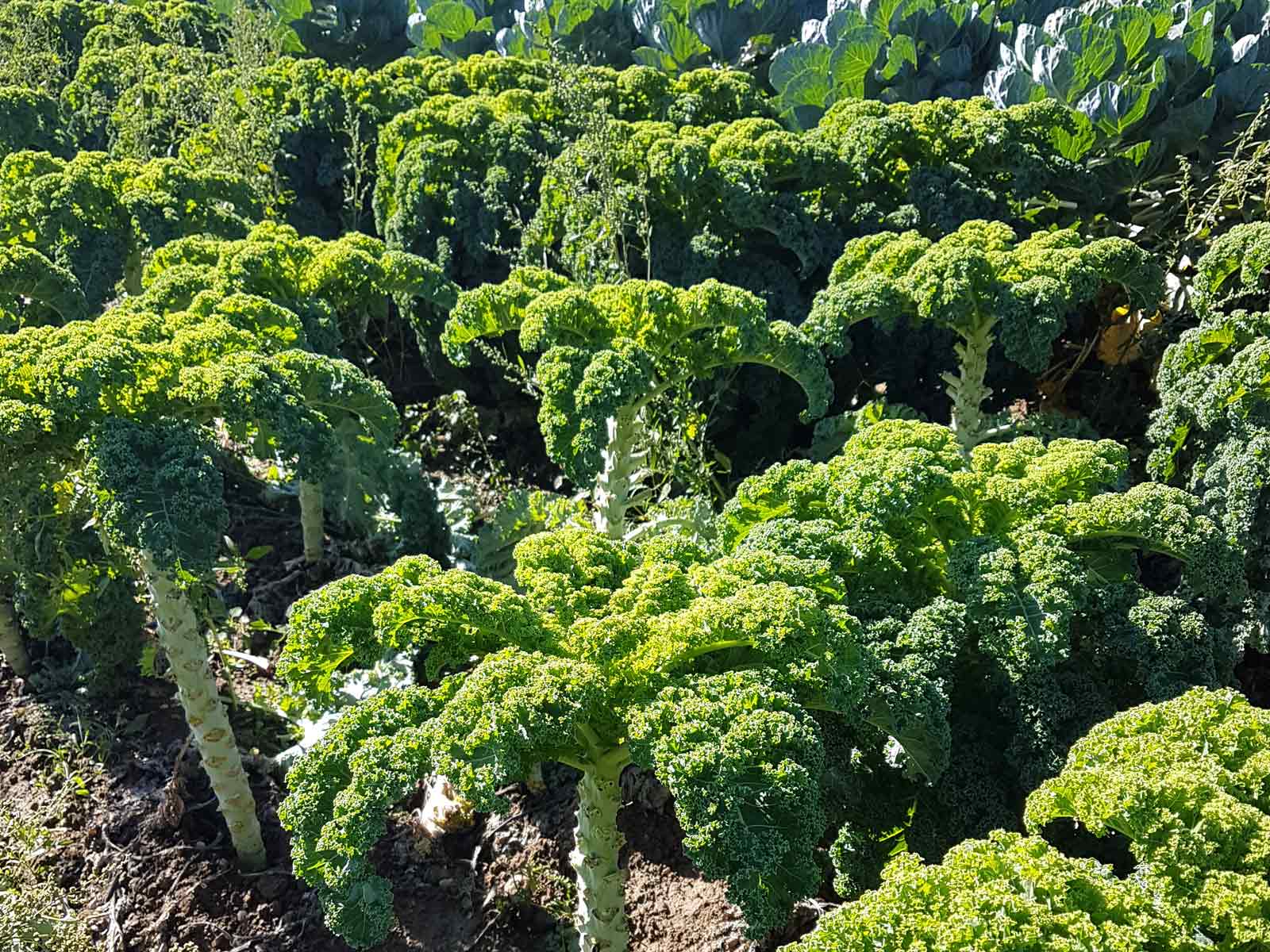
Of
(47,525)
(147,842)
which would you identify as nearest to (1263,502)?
(147,842)

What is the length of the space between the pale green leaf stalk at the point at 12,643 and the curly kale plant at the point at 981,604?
3298 millimetres

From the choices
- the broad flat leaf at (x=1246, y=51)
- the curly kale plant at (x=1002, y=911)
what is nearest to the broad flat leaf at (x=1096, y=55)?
the broad flat leaf at (x=1246, y=51)

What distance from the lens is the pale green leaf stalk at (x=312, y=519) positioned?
5348 millimetres

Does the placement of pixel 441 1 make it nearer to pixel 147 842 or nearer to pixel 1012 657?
pixel 147 842

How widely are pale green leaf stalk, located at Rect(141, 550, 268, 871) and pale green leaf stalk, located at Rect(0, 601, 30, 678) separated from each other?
1.44m

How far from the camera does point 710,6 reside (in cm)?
983

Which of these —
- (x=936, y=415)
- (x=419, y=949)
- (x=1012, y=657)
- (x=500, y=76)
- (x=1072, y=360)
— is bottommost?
(x=419, y=949)

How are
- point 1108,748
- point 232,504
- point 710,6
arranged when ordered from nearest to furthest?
point 1108,748
point 232,504
point 710,6

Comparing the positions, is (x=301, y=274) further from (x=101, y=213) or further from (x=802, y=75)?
(x=802, y=75)

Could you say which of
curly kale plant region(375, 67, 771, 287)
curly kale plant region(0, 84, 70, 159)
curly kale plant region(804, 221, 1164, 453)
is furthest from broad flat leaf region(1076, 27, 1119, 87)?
curly kale plant region(0, 84, 70, 159)

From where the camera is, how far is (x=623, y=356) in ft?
14.5

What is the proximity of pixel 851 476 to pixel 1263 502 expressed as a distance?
1.73m

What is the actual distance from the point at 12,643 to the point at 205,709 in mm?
1659

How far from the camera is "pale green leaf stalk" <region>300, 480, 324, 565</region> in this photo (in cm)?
535
